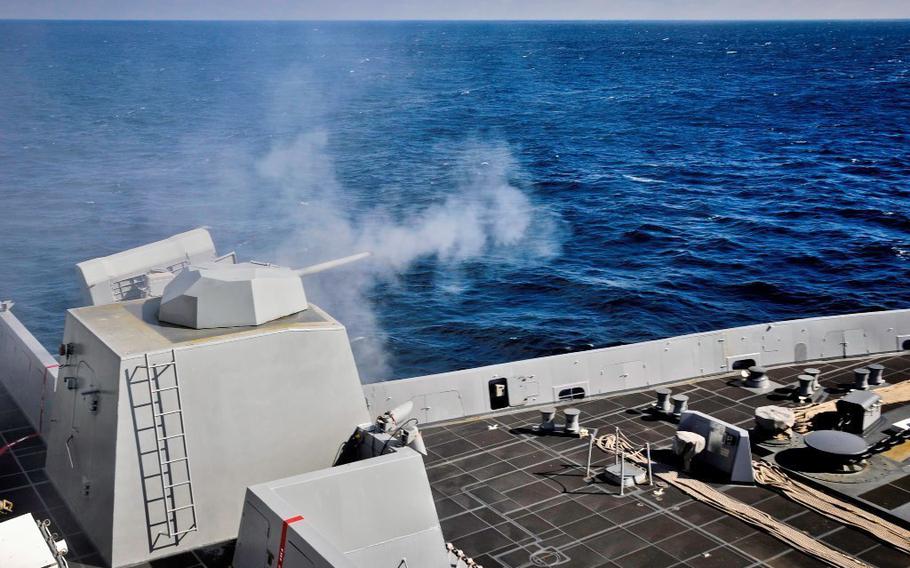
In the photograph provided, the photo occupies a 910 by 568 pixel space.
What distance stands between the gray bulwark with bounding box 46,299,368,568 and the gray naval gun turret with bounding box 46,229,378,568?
0.01 metres

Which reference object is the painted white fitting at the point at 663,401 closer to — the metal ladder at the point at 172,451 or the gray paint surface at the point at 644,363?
the gray paint surface at the point at 644,363

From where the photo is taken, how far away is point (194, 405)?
36.5 ft

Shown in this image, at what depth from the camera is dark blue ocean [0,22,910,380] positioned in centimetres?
4069

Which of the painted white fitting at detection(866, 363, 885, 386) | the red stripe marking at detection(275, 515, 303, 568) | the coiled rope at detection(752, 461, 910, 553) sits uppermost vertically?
the red stripe marking at detection(275, 515, 303, 568)

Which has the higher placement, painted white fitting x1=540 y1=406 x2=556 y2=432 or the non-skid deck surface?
painted white fitting x1=540 y1=406 x2=556 y2=432

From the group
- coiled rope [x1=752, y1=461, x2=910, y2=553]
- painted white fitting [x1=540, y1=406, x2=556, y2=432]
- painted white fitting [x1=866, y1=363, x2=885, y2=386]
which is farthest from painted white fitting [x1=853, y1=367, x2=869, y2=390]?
painted white fitting [x1=540, y1=406, x2=556, y2=432]

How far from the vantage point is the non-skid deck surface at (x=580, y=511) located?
11688 mm

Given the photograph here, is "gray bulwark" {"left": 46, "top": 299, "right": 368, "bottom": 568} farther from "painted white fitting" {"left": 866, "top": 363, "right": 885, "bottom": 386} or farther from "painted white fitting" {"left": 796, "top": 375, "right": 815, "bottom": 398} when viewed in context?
"painted white fitting" {"left": 866, "top": 363, "right": 885, "bottom": 386}

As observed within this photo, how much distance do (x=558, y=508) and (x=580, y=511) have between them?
0.31 meters

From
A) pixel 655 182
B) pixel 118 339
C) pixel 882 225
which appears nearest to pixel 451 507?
pixel 118 339

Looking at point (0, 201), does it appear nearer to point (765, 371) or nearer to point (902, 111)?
point (765, 371)

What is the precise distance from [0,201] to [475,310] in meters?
38.0

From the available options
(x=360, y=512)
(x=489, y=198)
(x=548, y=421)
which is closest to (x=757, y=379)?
(x=548, y=421)

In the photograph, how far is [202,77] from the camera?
14025 centimetres
